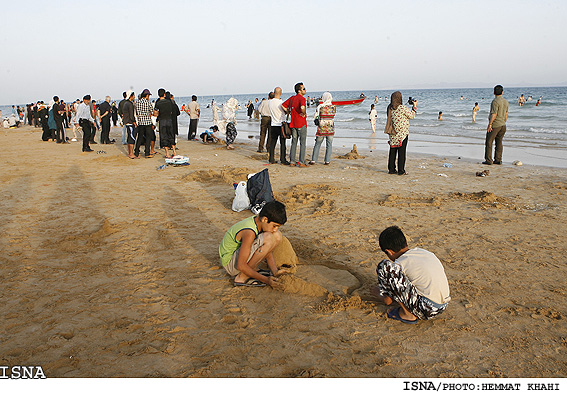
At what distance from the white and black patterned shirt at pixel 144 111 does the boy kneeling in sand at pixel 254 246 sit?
8.11m

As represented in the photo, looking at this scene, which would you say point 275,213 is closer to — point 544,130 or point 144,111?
point 144,111

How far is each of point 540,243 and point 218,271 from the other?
3864 millimetres

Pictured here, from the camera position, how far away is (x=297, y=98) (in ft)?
32.4

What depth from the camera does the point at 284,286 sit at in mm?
3859

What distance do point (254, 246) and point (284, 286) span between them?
1.52ft

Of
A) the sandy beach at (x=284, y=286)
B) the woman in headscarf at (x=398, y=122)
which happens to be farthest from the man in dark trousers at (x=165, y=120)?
the woman in headscarf at (x=398, y=122)

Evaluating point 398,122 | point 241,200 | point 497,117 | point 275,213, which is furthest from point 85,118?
point 497,117

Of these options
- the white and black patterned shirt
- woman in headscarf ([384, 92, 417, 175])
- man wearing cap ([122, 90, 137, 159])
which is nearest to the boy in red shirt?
woman in headscarf ([384, 92, 417, 175])

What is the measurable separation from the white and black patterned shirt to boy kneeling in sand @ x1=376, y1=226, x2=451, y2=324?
366 inches

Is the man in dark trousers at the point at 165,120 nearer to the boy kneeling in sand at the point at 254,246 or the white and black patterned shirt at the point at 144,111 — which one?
the white and black patterned shirt at the point at 144,111

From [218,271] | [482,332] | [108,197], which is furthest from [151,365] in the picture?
[108,197]

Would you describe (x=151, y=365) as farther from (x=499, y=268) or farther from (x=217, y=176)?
(x=217, y=176)

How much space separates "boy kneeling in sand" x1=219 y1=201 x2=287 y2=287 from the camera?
3.75 meters

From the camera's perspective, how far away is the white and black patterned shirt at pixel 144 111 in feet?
36.2
